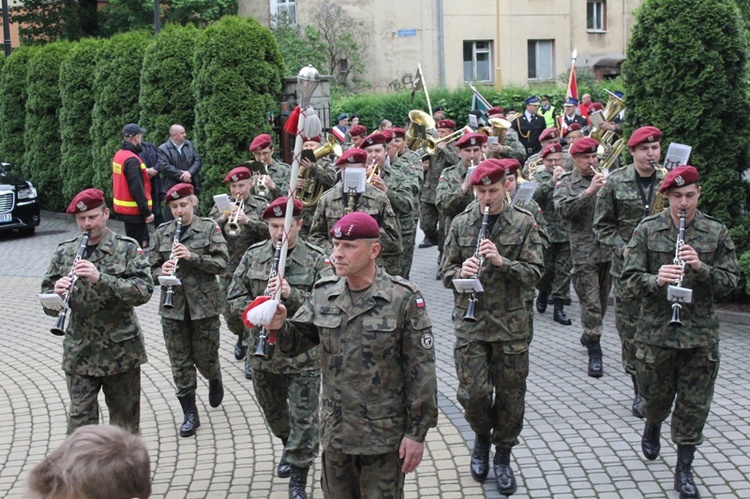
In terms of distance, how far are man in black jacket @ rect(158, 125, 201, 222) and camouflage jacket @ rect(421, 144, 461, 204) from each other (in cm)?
410

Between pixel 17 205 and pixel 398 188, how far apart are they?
12.4m

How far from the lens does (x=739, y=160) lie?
11859 mm

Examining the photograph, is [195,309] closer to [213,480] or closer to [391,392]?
[213,480]

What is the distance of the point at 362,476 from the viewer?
536 cm

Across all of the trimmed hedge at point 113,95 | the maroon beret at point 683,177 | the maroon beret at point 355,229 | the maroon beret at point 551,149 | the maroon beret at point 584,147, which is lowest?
the maroon beret at point 355,229

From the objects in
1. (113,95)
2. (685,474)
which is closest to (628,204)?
(685,474)

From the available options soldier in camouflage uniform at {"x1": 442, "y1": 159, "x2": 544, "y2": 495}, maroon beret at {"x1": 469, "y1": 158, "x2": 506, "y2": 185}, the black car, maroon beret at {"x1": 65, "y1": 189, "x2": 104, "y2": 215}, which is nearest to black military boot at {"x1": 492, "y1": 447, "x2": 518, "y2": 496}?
soldier in camouflage uniform at {"x1": 442, "y1": 159, "x2": 544, "y2": 495}

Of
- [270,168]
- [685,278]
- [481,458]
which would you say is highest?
[270,168]

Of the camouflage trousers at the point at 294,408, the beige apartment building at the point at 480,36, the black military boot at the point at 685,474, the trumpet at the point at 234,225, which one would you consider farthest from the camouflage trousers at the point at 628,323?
the beige apartment building at the point at 480,36

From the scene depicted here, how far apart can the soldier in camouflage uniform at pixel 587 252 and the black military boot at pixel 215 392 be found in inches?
143

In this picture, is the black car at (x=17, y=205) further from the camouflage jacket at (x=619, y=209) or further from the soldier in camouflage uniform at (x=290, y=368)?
the camouflage jacket at (x=619, y=209)

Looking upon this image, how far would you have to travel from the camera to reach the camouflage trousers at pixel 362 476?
530cm

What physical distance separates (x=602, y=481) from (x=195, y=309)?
12.4 feet

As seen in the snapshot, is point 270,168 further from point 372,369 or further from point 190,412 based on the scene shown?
point 372,369
